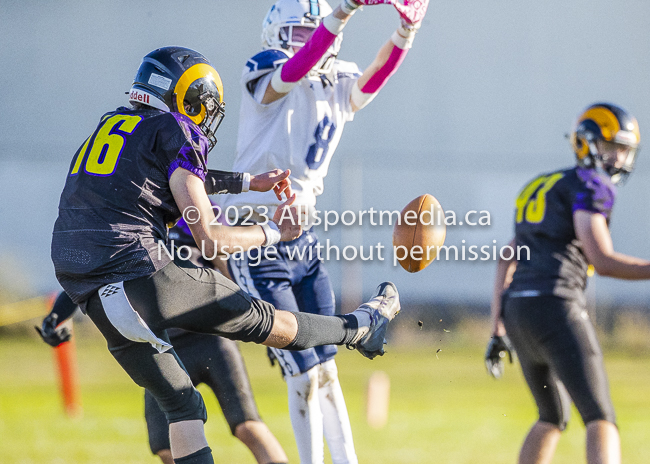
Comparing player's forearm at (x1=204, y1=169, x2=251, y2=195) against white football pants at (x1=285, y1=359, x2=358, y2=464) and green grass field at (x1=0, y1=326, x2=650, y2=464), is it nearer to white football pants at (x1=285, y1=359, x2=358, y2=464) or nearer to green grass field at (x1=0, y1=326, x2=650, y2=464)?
white football pants at (x1=285, y1=359, x2=358, y2=464)

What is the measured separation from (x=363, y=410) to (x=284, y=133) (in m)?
4.03

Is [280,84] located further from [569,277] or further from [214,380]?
[569,277]

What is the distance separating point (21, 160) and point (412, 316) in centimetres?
548

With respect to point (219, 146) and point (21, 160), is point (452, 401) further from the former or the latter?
point (21, 160)

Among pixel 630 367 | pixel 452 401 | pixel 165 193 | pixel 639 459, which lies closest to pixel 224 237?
pixel 165 193

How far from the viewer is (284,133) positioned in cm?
375

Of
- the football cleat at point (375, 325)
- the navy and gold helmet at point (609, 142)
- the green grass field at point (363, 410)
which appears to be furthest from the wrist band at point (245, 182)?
the green grass field at point (363, 410)

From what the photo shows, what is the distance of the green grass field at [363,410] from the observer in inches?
213

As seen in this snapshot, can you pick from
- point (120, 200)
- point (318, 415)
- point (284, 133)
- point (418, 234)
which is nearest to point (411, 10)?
point (284, 133)

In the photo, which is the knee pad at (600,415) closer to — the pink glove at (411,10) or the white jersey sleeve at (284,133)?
the white jersey sleeve at (284,133)

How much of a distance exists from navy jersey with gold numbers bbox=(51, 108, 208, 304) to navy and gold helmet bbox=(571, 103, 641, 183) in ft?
5.79

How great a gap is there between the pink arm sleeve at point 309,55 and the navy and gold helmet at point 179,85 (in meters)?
0.48

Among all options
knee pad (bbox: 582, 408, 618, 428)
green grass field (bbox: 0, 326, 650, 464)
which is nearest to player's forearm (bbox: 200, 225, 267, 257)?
knee pad (bbox: 582, 408, 618, 428)

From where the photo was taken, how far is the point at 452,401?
27.1 ft
